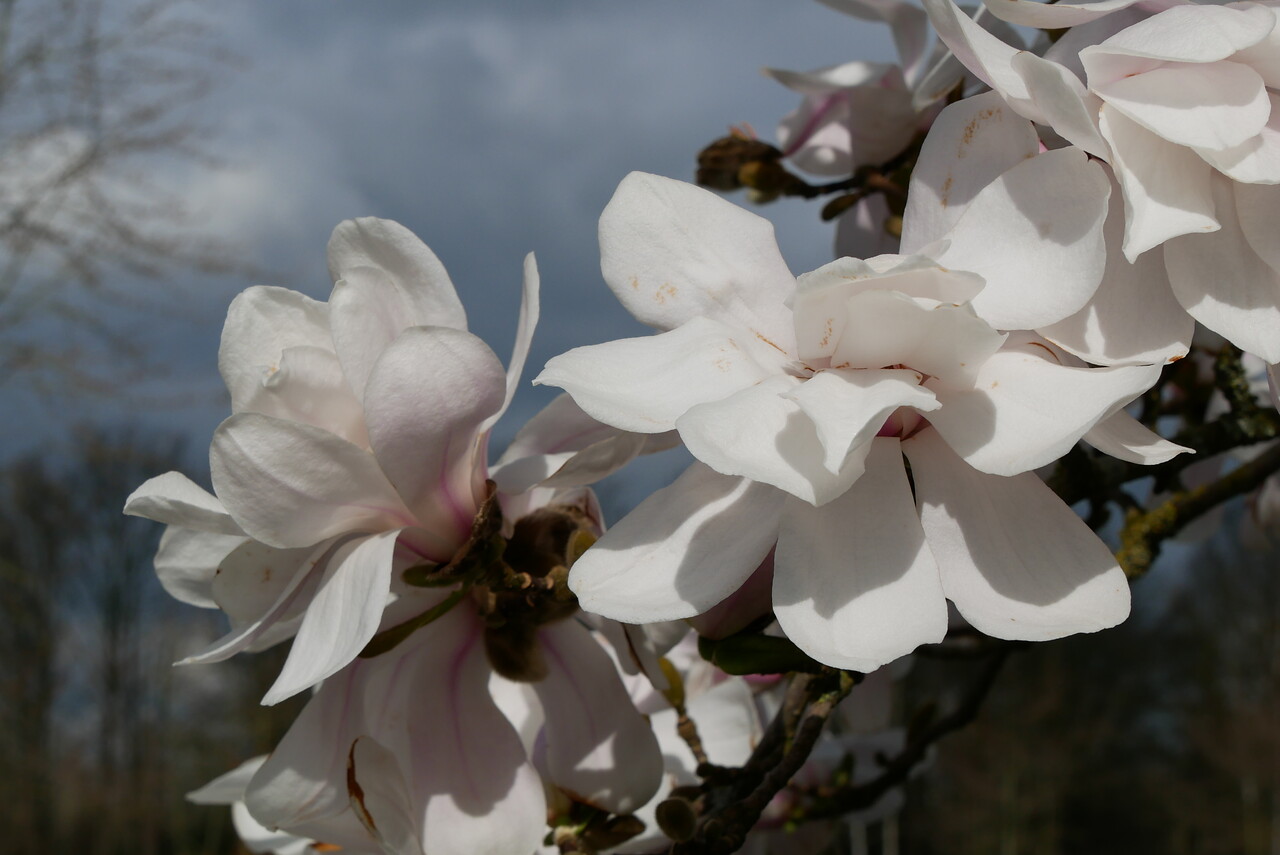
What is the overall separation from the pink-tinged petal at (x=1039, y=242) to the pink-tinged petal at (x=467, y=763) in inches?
8.6

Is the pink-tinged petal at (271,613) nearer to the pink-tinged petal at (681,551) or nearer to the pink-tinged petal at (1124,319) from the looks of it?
the pink-tinged petal at (681,551)

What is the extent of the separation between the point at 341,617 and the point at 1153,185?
22 cm

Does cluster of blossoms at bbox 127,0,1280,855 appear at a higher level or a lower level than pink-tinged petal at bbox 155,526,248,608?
higher

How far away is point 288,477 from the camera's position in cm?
28

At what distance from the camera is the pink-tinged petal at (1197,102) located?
0.23 metres

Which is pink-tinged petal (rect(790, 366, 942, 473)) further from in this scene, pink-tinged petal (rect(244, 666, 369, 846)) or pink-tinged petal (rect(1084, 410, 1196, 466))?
pink-tinged petal (rect(244, 666, 369, 846))

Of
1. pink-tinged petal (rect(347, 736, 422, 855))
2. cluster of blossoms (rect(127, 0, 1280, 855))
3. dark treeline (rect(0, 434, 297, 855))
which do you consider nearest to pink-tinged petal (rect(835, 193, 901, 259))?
cluster of blossoms (rect(127, 0, 1280, 855))

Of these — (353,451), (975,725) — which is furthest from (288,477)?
(975,725)

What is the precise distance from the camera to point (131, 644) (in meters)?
7.76

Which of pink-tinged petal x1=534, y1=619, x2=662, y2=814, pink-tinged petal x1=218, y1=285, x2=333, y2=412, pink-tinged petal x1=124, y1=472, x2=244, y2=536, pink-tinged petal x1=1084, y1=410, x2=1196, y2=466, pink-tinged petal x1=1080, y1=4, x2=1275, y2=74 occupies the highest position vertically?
pink-tinged petal x1=1080, y1=4, x2=1275, y2=74

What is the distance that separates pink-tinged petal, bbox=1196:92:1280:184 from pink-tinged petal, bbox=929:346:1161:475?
5cm

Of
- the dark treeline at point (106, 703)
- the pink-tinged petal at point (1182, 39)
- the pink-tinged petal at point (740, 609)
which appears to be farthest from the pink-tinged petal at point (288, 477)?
the dark treeline at point (106, 703)

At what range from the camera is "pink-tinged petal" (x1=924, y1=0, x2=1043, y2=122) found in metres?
0.23

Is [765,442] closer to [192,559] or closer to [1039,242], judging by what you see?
[1039,242]
